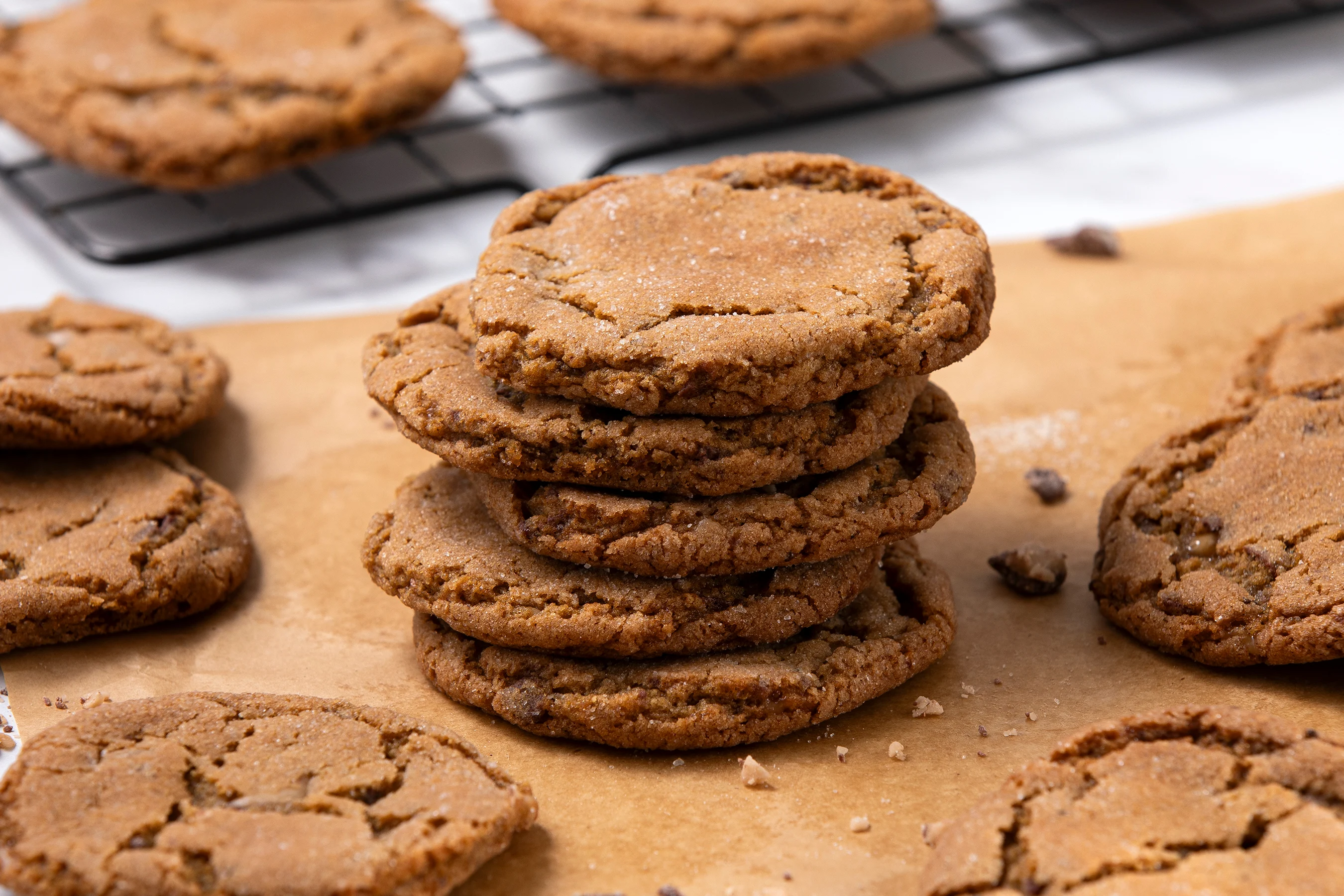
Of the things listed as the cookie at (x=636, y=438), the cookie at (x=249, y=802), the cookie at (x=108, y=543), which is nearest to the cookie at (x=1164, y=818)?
the cookie at (x=636, y=438)

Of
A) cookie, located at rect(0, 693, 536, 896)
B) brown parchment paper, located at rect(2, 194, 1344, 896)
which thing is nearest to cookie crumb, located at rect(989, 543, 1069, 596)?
brown parchment paper, located at rect(2, 194, 1344, 896)

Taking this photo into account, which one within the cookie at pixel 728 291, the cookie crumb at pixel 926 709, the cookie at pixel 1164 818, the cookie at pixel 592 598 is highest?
the cookie at pixel 728 291

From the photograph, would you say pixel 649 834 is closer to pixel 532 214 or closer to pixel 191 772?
pixel 191 772

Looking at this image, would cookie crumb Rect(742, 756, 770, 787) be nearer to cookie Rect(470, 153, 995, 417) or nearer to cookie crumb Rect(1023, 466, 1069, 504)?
cookie Rect(470, 153, 995, 417)

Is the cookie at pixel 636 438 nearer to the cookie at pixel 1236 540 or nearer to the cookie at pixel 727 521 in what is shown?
the cookie at pixel 727 521

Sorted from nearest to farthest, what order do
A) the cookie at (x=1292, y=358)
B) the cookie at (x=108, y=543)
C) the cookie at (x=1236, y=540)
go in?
1. the cookie at (x=1236, y=540)
2. the cookie at (x=108, y=543)
3. the cookie at (x=1292, y=358)

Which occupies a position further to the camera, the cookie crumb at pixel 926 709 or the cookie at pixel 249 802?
the cookie crumb at pixel 926 709

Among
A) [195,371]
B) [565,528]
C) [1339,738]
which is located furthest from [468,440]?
[1339,738]
